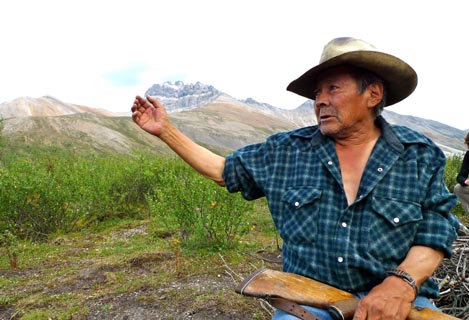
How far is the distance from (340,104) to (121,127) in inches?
3398

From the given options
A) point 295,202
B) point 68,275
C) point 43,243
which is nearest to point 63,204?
point 43,243

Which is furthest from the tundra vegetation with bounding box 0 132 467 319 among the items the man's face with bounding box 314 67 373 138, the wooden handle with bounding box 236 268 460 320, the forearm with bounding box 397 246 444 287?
the man's face with bounding box 314 67 373 138

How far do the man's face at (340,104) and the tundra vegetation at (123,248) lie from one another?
182 cm

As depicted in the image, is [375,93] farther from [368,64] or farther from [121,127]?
[121,127]

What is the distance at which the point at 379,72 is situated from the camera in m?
2.12

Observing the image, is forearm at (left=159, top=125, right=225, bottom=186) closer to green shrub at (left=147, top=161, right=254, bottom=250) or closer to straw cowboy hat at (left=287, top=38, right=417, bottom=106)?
straw cowboy hat at (left=287, top=38, right=417, bottom=106)

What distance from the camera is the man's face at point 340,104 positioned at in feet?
6.82

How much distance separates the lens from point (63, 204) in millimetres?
6973

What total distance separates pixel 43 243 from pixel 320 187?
583cm

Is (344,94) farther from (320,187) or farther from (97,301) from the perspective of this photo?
(97,301)

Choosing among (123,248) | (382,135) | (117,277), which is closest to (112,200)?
(123,248)

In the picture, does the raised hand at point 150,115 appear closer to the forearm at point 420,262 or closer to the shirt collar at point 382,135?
the shirt collar at point 382,135

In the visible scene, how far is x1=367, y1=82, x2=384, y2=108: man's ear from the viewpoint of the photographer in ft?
7.05

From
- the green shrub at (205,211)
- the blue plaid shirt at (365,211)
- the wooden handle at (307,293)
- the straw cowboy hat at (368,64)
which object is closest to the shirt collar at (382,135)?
the blue plaid shirt at (365,211)
